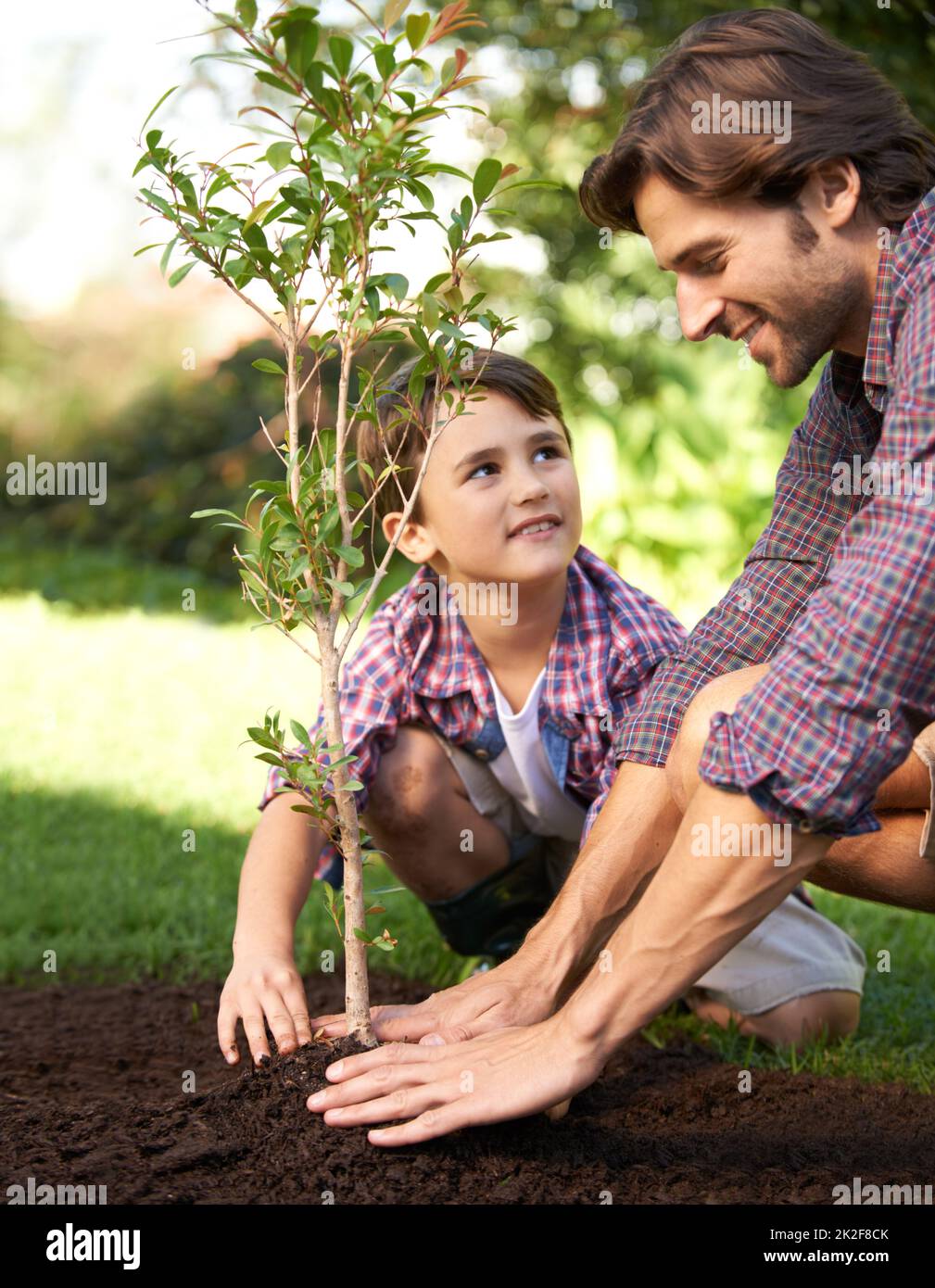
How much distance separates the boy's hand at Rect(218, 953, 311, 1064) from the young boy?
287 millimetres

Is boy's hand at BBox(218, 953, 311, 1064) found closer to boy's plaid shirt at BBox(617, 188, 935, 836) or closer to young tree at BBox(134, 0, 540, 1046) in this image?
young tree at BBox(134, 0, 540, 1046)

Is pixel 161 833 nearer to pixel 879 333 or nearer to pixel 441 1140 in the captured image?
pixel 441 1140

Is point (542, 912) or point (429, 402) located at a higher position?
point (429, 402)

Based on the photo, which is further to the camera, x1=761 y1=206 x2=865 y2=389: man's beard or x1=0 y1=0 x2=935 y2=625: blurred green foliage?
x1=0 y1=0 x2=935 y2=625: blurred green foliage

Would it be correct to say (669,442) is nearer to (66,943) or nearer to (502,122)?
(502,122)

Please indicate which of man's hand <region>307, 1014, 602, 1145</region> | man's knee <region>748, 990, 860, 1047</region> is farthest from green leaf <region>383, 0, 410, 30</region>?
man's knee <region>748, 990, 860, 1047</region>

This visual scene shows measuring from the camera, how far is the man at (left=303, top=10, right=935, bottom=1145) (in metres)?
1.60

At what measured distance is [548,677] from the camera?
2.80 meters

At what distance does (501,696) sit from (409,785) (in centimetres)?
27

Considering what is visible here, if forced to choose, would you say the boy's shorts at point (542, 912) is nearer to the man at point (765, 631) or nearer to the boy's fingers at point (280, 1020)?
the man at point (765, 631)

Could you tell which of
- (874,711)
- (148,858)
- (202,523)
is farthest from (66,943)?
(202,523)

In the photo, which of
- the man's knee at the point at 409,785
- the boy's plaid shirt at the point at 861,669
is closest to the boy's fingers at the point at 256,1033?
the man's knee at the point at 409,785

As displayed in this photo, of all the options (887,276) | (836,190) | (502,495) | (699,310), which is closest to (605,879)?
(502,495)

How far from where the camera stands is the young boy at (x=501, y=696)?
2.68 meters
